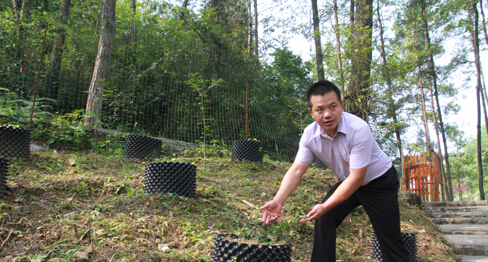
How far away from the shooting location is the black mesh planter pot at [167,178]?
3383 mm

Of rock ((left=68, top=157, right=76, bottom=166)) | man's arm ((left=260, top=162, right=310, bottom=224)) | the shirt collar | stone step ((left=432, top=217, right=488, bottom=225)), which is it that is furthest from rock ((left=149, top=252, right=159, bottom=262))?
stone step ((left=432, top=217, right=488, bottom=225))

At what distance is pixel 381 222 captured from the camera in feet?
7.19

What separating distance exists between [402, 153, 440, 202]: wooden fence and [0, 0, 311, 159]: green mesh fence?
16.4ft

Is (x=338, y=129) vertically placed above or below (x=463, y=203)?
above

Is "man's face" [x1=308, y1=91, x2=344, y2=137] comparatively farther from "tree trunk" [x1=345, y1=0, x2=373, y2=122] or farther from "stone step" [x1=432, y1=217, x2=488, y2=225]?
"stone step" [x1=432, y1=217, x2=488, y2=225]

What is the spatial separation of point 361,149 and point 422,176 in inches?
431

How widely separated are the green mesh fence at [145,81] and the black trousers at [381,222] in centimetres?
380

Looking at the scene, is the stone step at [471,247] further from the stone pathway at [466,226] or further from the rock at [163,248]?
the rock at [163,248]

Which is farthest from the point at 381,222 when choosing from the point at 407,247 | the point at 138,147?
the point at 138,147

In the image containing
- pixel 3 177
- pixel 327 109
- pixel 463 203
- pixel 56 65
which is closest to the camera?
pixel 327 109

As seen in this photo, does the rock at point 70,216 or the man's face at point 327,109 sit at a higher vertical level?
the man's face at point 327,109

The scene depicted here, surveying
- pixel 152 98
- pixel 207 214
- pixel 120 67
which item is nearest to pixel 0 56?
pixel 120 67

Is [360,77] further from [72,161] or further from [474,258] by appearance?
[72,161]

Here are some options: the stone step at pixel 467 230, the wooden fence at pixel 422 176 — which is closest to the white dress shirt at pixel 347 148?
the stone step at pixel 467 230
